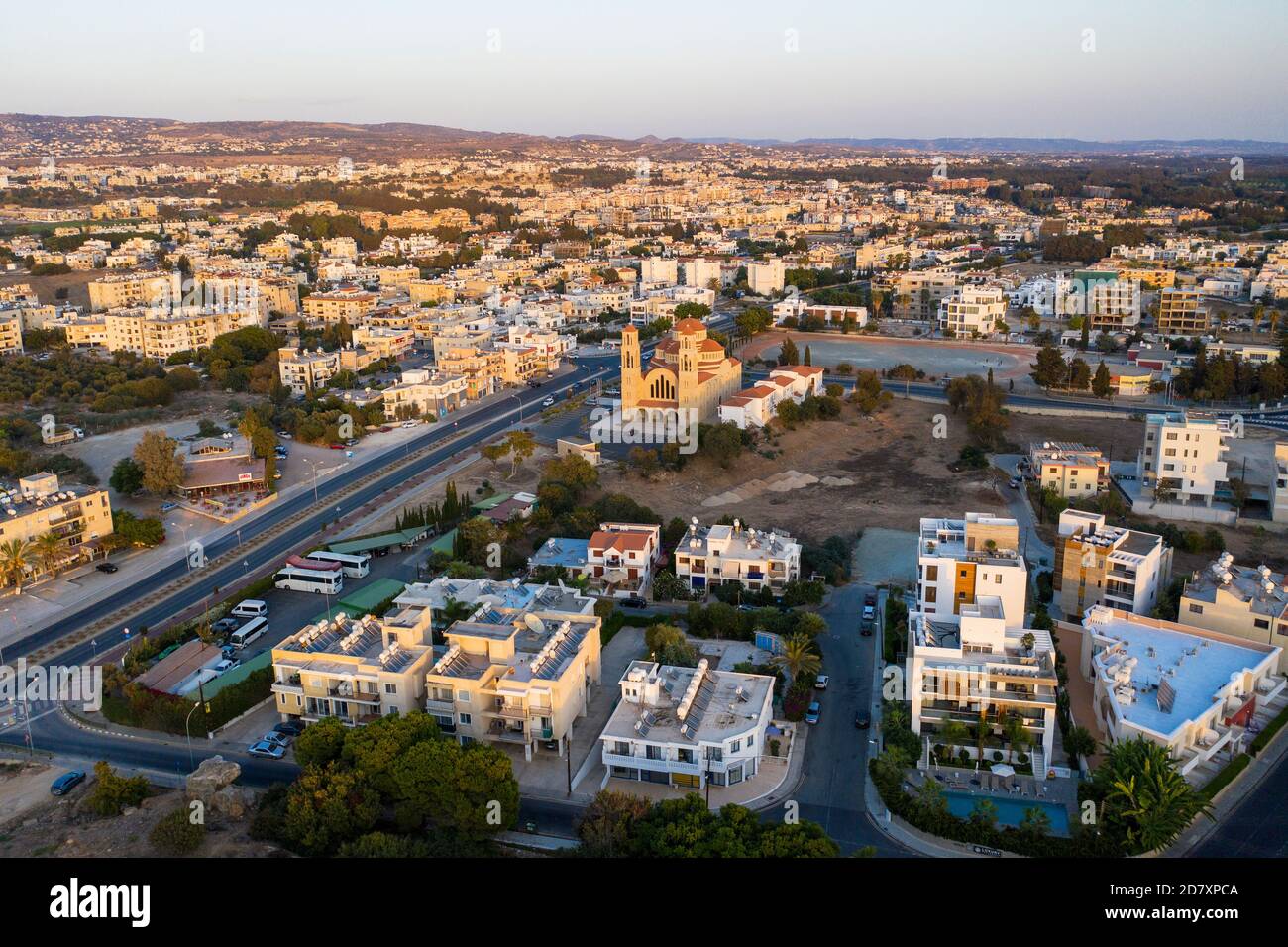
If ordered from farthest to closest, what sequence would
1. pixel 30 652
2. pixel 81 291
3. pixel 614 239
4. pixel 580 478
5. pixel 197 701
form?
pixel 614 239 < pixel 81 291 < pixel 580 478 < pixel 30 652 < pixel 197 701

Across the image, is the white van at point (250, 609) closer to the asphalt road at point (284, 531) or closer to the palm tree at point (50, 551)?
the asphalt road at point (284, 531)

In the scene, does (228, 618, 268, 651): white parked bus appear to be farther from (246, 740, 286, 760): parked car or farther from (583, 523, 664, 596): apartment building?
(583, 523, 664, 596): apartment building

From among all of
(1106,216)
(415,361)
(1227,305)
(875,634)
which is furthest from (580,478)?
(1106,216)

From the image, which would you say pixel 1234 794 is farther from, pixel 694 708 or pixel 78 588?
pixel 78 588

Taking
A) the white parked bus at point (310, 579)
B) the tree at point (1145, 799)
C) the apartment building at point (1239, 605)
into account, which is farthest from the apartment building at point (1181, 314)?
the white parked bus at point (310, 579)

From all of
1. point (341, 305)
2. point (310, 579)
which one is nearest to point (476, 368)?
point (341, 305)

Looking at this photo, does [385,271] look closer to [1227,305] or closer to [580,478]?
[580,478]

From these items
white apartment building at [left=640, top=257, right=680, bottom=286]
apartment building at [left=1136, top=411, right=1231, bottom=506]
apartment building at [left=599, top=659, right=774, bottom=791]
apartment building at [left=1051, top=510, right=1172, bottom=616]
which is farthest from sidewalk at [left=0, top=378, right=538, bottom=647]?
white apartment building at [left=640, top=257, right=680, bottom=286]
